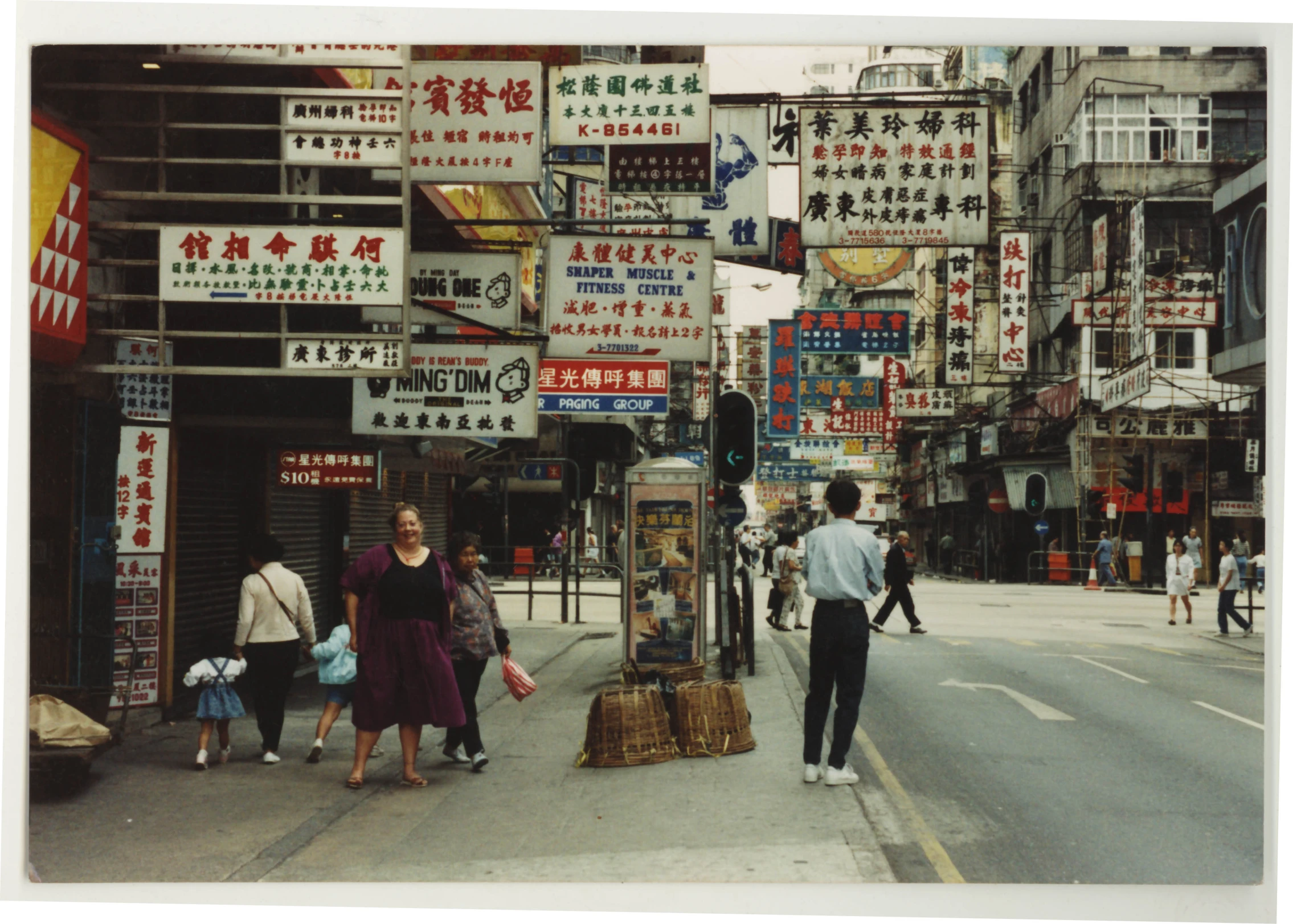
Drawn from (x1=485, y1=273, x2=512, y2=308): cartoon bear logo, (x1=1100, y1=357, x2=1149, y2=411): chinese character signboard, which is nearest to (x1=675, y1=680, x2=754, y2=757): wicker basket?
(x1=485, y1=273, x2=512, y2=308): cartoon bear logo

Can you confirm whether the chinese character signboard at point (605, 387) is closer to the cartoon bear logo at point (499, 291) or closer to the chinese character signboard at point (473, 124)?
the cartoon bear logo at point (499, 291)

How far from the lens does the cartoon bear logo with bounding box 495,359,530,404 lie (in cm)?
1072

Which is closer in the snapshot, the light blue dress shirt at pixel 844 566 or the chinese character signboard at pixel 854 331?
the light blue dress shirt at pixel 844 566

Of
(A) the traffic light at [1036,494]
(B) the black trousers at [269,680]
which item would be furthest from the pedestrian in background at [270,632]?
(A) the traffic light at [1036,494]

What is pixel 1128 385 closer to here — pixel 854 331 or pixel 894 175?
pixel 854 331

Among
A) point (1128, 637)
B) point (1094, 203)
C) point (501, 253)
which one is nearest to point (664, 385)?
point (501, 253)

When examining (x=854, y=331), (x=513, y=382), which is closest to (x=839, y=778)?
(x=513, y=382)

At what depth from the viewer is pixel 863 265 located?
47.1 ft

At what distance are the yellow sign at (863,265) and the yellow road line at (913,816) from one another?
571cm

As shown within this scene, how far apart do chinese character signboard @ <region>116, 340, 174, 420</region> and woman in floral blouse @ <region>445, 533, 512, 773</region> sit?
2.92m

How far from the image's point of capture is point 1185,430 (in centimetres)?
3216

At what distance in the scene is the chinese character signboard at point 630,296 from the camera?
11.0 metres
